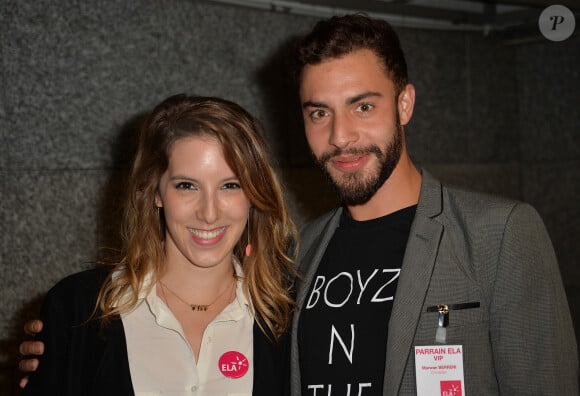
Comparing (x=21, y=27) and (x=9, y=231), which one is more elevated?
(x=21, y=27)

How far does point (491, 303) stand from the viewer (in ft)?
5.88

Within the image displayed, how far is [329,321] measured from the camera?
6.37ft

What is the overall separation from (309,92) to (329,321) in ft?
2.37

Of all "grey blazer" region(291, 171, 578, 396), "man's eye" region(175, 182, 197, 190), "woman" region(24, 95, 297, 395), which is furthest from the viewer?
"man's eye" region(175, 182, 197, 190)

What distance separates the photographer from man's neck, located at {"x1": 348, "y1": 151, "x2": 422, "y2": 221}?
2059 mm

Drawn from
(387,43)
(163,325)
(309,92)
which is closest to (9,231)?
(163,325)

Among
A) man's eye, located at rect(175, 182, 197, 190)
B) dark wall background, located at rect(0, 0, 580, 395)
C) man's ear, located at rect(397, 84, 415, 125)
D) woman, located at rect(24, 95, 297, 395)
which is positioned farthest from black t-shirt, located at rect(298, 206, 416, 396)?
dark wall background, located at rect(0, 0, 580, 395)

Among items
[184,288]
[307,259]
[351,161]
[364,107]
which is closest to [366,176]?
[351,161]

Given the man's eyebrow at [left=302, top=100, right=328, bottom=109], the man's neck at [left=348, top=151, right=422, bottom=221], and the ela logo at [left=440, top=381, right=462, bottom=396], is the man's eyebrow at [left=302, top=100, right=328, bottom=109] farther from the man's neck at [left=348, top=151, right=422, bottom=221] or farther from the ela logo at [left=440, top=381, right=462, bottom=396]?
the ela logo at [left=440, top=381, right=462, bottom=396]

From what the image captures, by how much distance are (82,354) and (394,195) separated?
3.41 feet

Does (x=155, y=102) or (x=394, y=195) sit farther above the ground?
(x=155, y=102)

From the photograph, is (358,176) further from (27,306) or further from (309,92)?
(27,306)

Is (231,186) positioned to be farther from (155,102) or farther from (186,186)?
(155,102)

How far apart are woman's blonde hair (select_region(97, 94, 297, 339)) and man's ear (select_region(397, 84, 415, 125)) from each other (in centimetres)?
46
